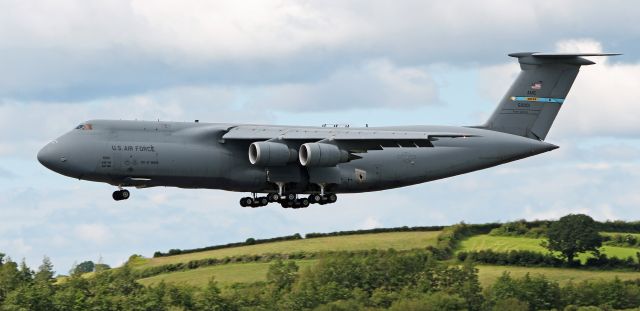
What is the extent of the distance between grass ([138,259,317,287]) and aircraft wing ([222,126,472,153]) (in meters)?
26.8

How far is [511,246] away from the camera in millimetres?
77438

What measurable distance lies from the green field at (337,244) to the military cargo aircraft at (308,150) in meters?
25.4

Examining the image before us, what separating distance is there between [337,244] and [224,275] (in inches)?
270

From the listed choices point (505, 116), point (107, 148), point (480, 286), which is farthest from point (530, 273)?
point (107, 148)

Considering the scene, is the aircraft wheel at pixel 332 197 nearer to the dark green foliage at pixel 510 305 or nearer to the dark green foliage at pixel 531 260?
the dark green foliage at pixel 510 305

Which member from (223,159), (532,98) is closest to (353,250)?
(532,98)

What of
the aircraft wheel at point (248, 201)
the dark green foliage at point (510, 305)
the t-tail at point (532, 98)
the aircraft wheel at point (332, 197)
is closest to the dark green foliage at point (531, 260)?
the dark green foliage at point (510, 305)

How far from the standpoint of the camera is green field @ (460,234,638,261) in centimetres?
7675

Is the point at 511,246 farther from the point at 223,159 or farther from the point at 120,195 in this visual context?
the point at 120,195

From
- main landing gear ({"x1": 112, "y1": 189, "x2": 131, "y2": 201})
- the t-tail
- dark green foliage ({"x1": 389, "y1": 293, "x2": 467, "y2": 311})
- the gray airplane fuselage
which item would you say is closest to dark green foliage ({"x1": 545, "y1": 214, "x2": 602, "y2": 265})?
dark green foliage ({"x1": 389, "y1": 293, "x2": 467, "y2": 311})

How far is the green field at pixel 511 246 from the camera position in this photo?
7675cm

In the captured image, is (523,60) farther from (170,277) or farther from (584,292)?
(170,277)

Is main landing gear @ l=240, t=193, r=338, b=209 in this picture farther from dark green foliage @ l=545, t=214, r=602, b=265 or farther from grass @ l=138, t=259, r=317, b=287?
dark green foliage @ l=545, t=214, r=602, b=265

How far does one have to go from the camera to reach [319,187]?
47.4 meters
